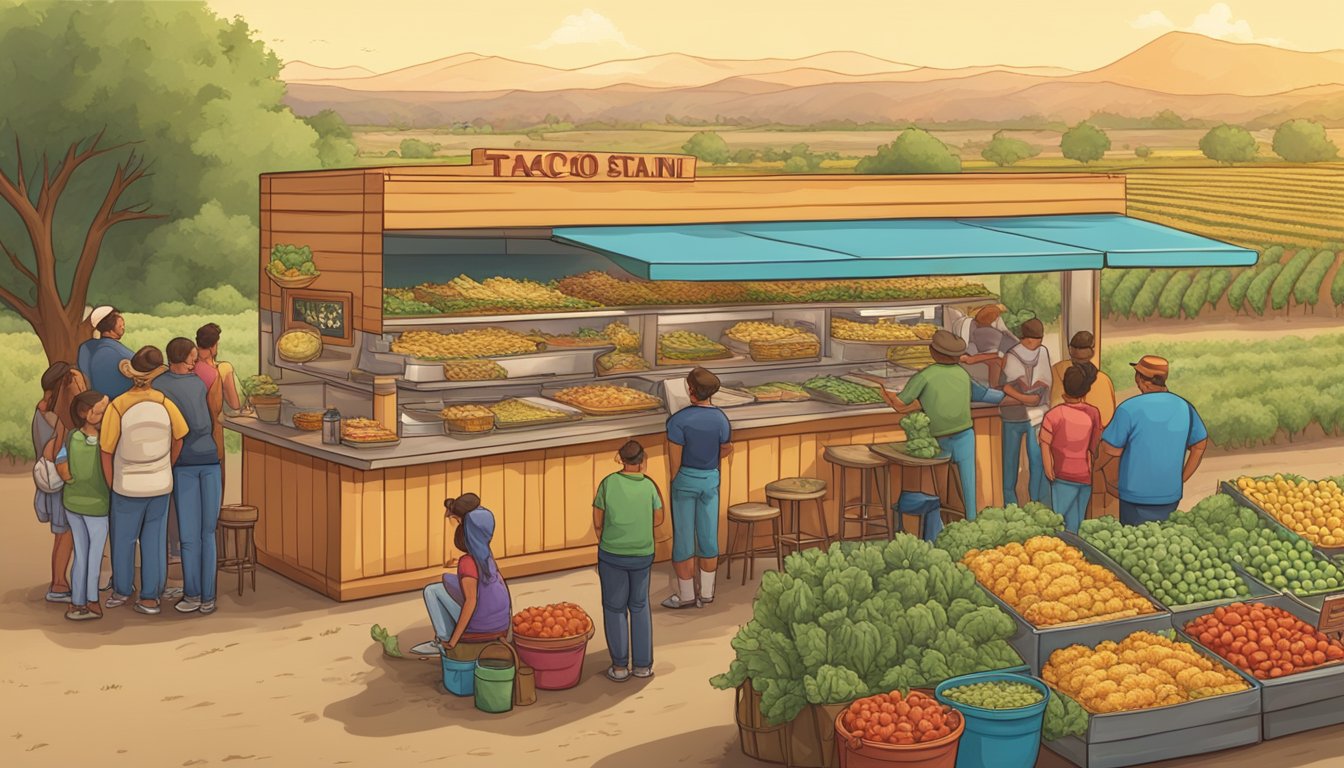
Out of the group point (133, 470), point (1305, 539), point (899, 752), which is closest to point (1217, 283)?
point (1305, 539)

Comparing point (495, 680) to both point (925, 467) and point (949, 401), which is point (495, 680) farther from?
point (925, 467)

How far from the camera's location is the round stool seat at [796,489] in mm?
10453

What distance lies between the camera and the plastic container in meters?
6.34

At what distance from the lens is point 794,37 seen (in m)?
37.1

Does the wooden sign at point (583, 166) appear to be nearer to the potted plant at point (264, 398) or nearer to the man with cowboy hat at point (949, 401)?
the potted plant at point (264, 398)

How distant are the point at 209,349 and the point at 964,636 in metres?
5.51

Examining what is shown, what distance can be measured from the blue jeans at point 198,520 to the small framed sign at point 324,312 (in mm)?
1567

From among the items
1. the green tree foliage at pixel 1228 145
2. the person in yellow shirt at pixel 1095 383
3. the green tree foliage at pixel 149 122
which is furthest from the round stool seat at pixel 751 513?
the green tree foliage at pixel 1228 145

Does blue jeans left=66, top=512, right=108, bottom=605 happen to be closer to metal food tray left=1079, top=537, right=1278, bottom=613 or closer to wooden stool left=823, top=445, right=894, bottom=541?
wooden stool left=823, top=445, right=894, bottom=541

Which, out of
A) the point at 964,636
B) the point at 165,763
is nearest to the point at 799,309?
the point at 964,636

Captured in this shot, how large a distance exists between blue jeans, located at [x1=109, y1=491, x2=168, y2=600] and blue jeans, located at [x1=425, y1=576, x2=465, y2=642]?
2.23 m

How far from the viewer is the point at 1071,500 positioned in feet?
32.9

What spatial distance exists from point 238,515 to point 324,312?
68.6 inches

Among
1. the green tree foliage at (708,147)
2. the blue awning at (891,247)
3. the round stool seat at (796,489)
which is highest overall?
the green tree foliage at (708,147)
